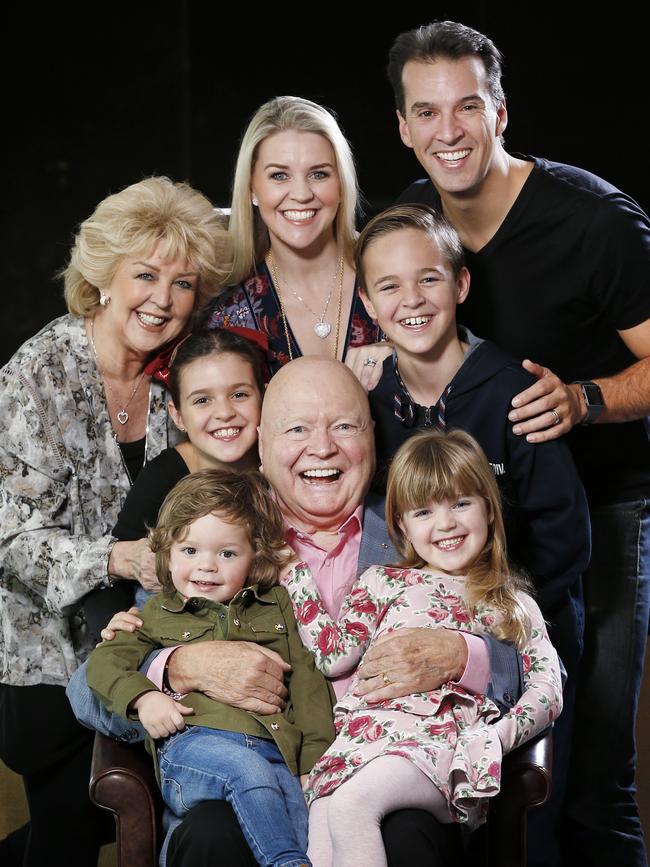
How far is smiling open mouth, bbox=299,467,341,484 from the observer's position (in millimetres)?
2910

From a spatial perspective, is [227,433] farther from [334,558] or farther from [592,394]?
[592,394]

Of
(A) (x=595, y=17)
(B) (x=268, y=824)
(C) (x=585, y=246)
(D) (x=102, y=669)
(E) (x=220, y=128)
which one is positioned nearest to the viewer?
(B) (x=268, y=824)

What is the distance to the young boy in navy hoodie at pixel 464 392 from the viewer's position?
118 inches

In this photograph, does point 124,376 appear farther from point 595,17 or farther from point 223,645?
point 595,17

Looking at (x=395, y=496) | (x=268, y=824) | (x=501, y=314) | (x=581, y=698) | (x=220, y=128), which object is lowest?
(x=581, y=698)

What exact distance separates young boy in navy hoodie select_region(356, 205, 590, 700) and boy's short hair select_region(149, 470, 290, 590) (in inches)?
14.0

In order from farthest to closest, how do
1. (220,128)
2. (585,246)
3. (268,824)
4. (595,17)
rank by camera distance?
(220,128) → (595,17) → (585,246) → (268,824)

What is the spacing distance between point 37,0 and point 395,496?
3.50 meters

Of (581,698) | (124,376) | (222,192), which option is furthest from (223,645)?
(222,192)

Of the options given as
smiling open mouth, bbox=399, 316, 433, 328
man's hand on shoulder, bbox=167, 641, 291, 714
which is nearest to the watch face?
smiling open mouth, bbox=399, 316, 433, 328

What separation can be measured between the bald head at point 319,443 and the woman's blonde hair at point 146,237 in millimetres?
594

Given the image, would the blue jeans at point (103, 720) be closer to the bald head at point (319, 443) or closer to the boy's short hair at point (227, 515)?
the boy's short hair at point (227, 515)

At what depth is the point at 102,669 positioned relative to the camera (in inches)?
106

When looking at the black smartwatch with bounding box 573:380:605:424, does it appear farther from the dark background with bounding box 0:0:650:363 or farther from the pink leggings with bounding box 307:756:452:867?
the dark background with bounding box 0:0:650:363
